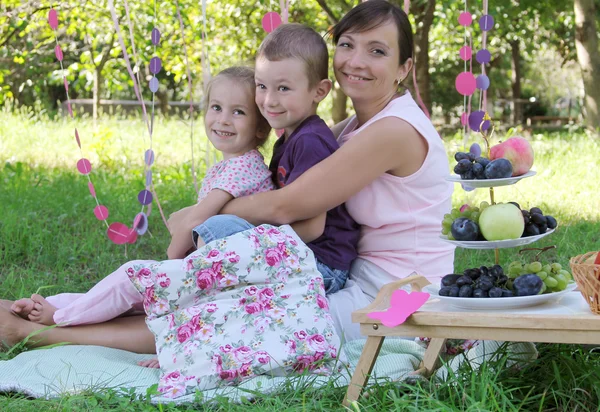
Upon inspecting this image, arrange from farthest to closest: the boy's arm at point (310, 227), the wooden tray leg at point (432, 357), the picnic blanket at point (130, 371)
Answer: the boy's arm at point (310, 227) < the wooden tray leg at point (432, 357) < the picnic blanket at point (130, 371)

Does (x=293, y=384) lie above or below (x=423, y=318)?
below

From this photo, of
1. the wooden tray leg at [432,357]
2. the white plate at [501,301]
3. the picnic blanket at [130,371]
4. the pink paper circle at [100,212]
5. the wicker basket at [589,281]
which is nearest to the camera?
the wicker basket at [589,281]

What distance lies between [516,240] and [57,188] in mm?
4077

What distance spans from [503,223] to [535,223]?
0.12m

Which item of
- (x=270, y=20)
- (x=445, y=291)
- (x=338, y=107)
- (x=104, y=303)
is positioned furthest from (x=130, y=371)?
(x=338, y=107)

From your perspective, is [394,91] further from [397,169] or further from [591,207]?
[591,207]

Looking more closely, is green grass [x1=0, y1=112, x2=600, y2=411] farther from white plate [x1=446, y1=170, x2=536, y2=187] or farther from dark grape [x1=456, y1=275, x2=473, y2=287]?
white plate [x1=446, y1=170, x2=536, y2=187]

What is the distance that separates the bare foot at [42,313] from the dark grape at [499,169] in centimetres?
178

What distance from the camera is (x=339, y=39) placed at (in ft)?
9.29

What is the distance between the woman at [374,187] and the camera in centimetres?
258

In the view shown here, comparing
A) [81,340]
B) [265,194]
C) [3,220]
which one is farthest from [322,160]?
[3,220]

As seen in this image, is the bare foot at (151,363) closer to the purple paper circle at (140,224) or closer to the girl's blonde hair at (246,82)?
the girl's blonde hair at (246,82)


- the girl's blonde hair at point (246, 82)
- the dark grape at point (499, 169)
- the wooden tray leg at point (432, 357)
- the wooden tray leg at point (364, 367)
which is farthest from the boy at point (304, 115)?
the dark grape at point (499, 169)

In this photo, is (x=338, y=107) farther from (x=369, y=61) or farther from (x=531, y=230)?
(x=531, y=230)
